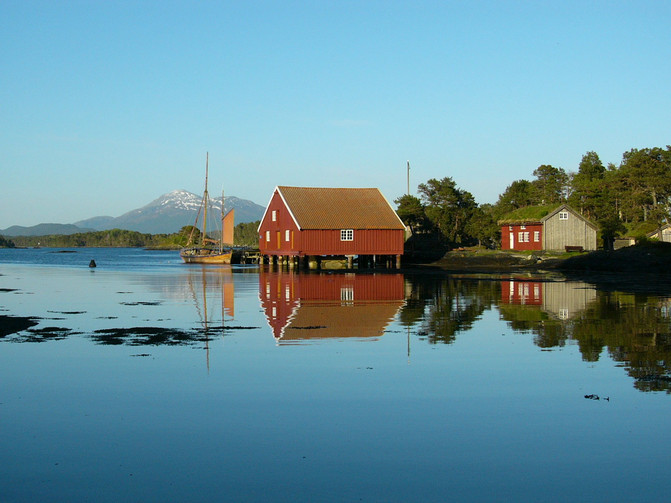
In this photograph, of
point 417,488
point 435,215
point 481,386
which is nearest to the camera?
point 417,488

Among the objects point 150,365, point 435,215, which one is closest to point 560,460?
point 150,365

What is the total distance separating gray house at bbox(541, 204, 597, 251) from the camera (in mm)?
71438

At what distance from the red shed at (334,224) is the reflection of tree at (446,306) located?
77.4 feet

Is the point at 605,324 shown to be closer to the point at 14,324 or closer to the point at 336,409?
the point at 336,409

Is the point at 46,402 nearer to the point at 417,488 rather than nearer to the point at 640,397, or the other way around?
the point at 417,488

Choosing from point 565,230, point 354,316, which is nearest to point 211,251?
point 565,230

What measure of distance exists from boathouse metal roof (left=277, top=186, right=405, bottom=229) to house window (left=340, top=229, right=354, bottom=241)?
0.40 metres

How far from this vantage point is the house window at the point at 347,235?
64.6m

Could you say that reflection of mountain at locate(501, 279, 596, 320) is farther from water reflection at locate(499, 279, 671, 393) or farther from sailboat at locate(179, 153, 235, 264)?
sailboat at locate(179, 153, 235, 264)

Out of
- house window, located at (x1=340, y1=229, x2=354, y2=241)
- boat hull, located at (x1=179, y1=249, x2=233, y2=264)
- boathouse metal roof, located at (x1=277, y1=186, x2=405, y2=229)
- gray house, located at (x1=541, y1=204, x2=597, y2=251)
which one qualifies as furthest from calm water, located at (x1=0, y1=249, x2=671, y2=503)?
boat hull, located at (x1=179, y1=249, x2=233, y2=264)

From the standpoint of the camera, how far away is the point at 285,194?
67.1 meters

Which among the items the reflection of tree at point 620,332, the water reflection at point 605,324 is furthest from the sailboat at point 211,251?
the reflection of tree at point 620,332

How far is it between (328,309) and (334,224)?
1543 inches

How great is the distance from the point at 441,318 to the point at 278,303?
762 cm
